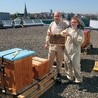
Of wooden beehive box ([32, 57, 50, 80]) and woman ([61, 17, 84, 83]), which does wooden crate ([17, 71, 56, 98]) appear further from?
woman ([61, 17, 84, 83])

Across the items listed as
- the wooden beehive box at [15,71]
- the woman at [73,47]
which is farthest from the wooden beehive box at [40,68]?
the woman at [73,47]

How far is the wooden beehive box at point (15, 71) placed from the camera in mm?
4637

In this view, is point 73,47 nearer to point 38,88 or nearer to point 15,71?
point 38,88

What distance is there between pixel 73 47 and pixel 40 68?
1.18 meters

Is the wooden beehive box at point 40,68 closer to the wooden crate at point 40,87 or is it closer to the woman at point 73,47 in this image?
the wooden crate at point 40,87

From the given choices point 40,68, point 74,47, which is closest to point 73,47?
point 74,47

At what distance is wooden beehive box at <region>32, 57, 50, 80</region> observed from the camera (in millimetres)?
5469

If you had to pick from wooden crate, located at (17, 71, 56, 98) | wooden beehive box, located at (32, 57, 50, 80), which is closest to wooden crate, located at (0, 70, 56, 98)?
wooden crate, located at (17, 71, 56, 98)

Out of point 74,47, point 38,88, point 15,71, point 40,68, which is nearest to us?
point 15,71

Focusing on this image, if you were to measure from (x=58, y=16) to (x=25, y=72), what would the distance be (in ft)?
6.86

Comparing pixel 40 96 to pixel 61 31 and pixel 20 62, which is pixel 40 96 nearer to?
pixel 20 62

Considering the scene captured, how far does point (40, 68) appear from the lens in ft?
18.2

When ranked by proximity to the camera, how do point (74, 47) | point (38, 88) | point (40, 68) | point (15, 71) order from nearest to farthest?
point (15, 71), point (38, 88), point (40, 68), point (74, 47)

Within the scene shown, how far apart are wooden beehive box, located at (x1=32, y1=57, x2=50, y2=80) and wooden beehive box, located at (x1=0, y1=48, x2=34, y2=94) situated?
1.61 ft
